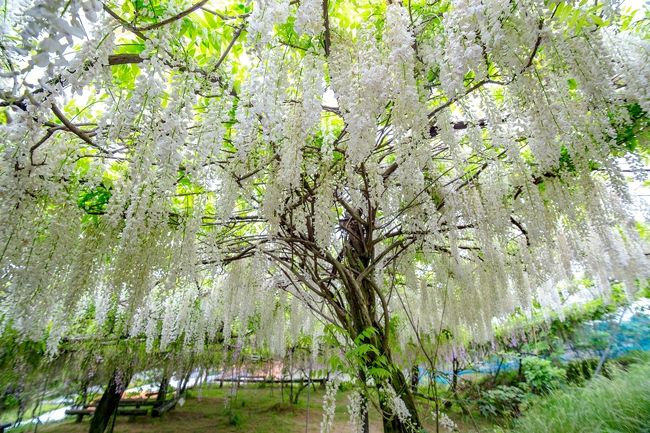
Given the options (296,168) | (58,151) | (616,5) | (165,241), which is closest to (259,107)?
(296,168)

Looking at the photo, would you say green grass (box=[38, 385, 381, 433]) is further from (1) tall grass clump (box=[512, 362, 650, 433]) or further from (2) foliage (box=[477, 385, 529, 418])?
(1) tall grass clump (box=[512, 362, 650, 433])

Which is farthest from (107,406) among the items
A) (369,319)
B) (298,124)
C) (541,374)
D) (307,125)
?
(541,374)

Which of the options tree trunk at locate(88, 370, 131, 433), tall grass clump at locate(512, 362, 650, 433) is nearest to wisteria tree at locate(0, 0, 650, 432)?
tall grass clump at locate(512, 362, 650, 433)

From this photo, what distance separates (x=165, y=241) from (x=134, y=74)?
1.78 metres

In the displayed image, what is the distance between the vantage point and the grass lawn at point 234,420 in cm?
808

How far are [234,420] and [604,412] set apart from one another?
321 inches

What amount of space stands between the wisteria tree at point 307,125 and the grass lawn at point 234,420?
5.72m

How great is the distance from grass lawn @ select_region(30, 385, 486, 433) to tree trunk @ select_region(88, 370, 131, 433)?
66.4 inches

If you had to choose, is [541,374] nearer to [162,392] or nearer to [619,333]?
[619,333]

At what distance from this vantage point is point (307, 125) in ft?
6.58

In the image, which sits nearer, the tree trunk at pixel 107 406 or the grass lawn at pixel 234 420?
the tree trunk at pixel 107 406

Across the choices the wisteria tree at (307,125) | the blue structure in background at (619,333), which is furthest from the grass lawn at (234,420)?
the wisteria tree at (307,125)

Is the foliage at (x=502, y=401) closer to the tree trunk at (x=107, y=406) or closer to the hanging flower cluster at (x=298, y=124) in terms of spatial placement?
the hanging flower cluster at (x=298, y=124)

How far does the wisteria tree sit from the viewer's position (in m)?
1.55
